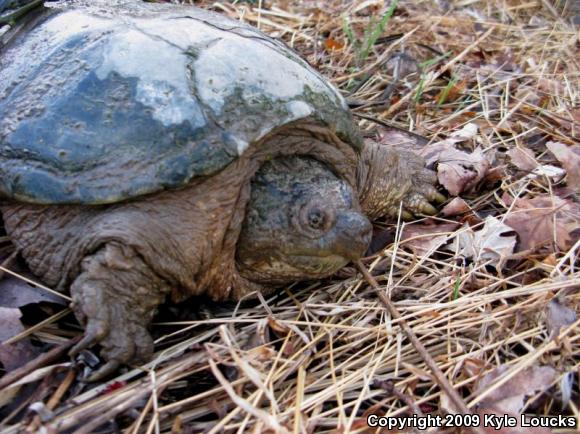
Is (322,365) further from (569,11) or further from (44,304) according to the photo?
(569,11)

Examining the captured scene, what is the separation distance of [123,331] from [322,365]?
0.64 meters

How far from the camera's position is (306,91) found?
208cm

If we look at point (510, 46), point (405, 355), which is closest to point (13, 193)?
point (405, 355)

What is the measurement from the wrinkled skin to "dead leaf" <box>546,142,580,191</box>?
1118 mm

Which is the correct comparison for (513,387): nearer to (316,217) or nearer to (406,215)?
(316,217)

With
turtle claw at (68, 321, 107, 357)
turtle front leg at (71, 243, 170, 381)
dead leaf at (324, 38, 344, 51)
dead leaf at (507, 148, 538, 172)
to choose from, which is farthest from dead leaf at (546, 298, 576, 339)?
dead leaf at (324, 38, 344, 51)

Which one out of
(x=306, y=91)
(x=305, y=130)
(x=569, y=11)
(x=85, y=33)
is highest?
(x=85, y=33)

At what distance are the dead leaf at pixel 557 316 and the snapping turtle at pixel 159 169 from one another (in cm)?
63

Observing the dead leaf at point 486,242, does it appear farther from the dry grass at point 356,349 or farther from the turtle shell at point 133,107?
the turtle shell at point 133,107

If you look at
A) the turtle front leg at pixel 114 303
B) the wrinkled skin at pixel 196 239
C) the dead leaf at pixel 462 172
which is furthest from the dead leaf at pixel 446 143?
the turtle front leg at pixel 114 303

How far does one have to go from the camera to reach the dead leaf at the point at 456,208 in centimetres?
255

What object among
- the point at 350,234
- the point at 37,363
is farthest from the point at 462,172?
the point at 37,363

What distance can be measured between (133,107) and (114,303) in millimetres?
629

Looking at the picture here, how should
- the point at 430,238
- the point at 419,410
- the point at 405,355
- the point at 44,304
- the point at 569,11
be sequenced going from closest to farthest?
1. the point at 419,410
2. the point at 405,355
3. the point at 44,304
4. the point at 430,238
5. the point at 569,11
